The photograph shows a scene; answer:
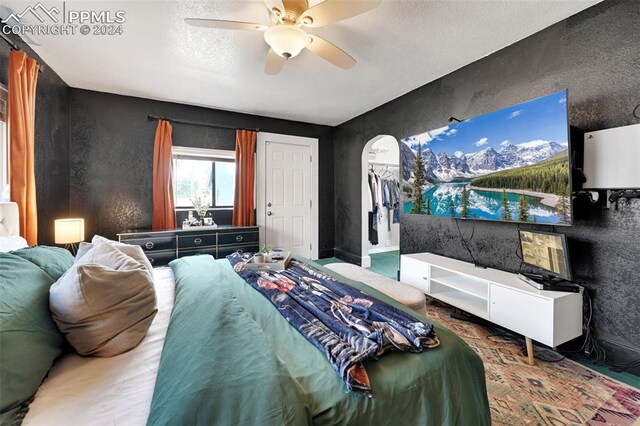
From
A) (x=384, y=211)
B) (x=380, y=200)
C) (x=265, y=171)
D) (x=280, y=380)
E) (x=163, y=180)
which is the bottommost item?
(x=280, y=380)

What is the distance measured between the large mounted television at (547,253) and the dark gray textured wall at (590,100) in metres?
0.23

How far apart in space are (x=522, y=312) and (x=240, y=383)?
203 cm

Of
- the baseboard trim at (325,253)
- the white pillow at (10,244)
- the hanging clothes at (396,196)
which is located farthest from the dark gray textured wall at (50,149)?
the hanging clothes at (396,196)

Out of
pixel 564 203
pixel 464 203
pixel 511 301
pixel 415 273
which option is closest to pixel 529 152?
pixel 564 203

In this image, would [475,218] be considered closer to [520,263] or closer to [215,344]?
[520,263]

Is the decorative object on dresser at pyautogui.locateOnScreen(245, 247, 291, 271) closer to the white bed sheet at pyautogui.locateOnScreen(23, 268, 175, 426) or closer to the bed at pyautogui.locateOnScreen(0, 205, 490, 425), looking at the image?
the bed at pyautogui.locateOnScreen(0, 205, 490, 425)

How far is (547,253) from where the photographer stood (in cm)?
201

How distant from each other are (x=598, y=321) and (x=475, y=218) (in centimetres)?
108

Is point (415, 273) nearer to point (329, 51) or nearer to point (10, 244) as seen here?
point (329, 51)

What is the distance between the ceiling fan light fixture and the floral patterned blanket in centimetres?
156

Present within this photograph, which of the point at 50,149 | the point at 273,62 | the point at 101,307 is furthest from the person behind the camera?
the point at 50,149

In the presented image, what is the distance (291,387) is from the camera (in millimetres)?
797

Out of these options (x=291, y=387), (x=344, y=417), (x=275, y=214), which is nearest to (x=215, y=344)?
(x=291, y=387)

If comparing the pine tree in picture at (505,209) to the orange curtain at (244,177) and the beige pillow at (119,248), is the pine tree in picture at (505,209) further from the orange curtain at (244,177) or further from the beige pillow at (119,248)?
the orange curtain at (244,177)
